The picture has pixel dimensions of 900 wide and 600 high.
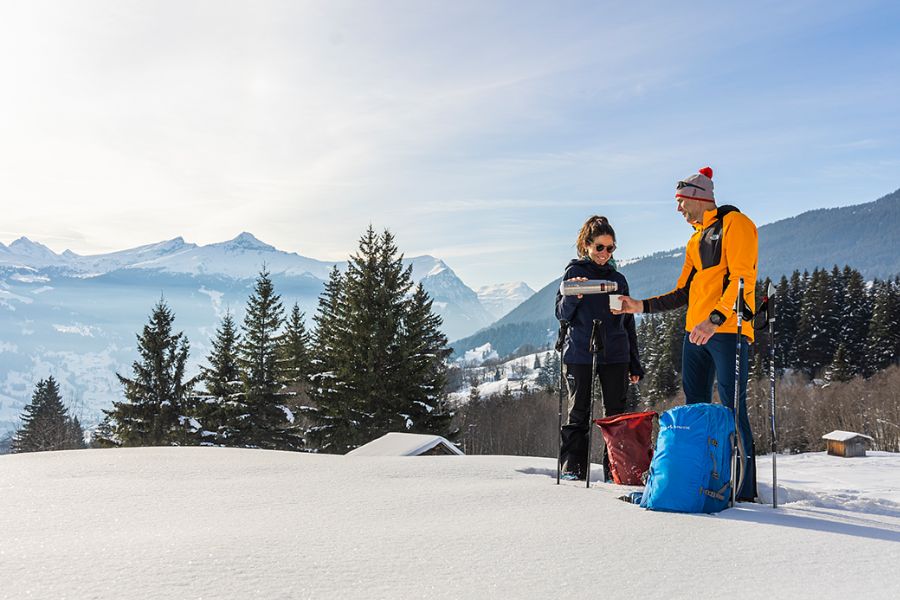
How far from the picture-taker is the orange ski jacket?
4.14 metres

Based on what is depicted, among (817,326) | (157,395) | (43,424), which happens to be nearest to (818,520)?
A: (157,395)

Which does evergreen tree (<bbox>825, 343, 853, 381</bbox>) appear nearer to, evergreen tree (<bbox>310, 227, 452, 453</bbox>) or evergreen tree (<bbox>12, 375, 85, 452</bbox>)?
evergreen tree (<bbox>310, 227, 452, 453</bbox>)

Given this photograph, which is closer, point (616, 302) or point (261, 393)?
point (616, 302)

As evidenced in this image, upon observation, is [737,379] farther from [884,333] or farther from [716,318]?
[884,333]

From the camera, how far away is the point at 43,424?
56438 millimetres

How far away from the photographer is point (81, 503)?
351cm

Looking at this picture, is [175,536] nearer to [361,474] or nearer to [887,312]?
[361,474]

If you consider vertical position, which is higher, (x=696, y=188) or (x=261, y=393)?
(x=696, y=188)

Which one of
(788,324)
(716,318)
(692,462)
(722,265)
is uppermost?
(788,324)

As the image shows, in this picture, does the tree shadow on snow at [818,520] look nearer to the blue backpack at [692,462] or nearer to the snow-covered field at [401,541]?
the snow-covered field at [401,541]

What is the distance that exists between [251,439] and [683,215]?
97.0 feet

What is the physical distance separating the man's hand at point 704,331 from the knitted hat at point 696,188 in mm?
993

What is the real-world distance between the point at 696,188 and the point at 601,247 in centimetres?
92

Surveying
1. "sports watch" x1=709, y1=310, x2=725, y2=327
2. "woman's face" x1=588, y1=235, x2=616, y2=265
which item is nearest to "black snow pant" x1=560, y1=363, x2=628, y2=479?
"woman's face" x1=588, y1=235, x2=616, y2=265
